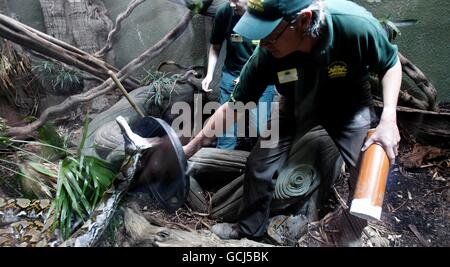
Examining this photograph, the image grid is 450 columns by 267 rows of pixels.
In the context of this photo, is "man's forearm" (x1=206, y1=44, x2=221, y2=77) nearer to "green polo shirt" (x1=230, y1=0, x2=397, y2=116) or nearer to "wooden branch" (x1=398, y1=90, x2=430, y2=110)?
"green polo shirt" (x1=230, y1=0, x2=397, y2=116)

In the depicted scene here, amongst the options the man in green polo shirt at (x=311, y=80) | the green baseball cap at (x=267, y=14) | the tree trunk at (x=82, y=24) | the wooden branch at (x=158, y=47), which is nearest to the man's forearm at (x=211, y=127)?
the man in green polo shirt at (x=311, y=80)

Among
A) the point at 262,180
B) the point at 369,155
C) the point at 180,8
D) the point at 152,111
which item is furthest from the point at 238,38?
the point at 369,155

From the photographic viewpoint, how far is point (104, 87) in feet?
7.22

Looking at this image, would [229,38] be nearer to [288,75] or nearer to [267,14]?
[288,75]

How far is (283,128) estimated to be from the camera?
72.1 inches

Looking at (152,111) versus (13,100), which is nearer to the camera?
(152,111)

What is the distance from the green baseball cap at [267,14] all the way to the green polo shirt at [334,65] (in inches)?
7.7

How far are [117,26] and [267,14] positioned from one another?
3.59ft

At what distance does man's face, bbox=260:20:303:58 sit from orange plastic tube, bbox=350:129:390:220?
0.53 metres

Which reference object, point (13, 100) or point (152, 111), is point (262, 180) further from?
point (13, 100)

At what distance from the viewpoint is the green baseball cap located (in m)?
1.34

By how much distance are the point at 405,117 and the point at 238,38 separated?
1.04 m

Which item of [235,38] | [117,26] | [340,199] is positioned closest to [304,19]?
[235,38]
